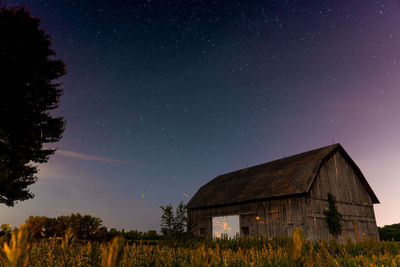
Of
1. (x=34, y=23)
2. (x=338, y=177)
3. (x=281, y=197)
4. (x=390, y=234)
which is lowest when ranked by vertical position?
(x=390, y=234)

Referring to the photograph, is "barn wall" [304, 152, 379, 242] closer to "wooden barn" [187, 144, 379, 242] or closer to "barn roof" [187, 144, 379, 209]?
"wooden barn" [187, 144, 379, 242]

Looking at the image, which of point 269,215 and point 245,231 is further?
point 245,231

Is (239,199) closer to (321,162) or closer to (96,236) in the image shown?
(321,162)

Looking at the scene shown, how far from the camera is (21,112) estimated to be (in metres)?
18.1

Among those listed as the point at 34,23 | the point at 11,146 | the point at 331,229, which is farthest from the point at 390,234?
the point at 34,23

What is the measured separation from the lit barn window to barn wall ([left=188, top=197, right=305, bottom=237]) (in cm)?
46

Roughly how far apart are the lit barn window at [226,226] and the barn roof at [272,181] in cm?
151

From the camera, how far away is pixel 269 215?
22469 millimetres

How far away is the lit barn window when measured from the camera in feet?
82.6

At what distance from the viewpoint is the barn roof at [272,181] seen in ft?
72.6

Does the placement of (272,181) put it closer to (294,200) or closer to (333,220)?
(294,200)

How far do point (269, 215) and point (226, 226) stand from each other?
5432 millimetres

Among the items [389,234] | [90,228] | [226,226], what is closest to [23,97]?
[90,228]

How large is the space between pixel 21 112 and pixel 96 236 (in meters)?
14.4
